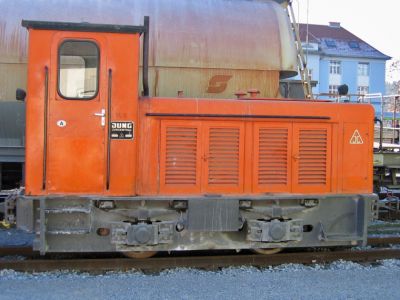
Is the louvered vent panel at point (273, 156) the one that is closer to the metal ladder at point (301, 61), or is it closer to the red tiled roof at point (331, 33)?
the metal ladder at point (301, 61)

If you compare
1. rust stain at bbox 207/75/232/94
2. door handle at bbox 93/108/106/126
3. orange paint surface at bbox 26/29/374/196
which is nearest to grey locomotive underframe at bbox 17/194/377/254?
orange paint surface at bbox 26/29/374/196

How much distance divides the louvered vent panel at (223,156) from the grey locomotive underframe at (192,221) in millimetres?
307

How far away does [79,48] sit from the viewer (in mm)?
5844

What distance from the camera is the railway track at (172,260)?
20.5ft

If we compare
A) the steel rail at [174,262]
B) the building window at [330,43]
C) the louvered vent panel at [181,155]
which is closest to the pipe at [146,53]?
the louvered vent panel at [181,155]

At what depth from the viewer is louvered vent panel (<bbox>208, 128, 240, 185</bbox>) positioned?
6.30 metres

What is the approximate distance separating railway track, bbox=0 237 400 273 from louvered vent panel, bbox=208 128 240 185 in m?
1.13

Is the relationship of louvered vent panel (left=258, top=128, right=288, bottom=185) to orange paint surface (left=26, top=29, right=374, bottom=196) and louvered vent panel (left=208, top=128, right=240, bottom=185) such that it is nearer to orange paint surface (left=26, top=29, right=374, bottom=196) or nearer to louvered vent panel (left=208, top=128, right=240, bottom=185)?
orange paint surface (left=26, top=29, right=374, bottom=196)

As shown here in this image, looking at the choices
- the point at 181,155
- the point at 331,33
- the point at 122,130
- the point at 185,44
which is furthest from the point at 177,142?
the point at 331,33

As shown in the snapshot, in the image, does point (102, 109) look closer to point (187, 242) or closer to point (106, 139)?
point (106, 139)

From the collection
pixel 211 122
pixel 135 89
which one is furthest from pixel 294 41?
pixel 135 89

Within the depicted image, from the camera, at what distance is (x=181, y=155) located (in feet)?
20.5

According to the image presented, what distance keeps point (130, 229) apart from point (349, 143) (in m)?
3.27

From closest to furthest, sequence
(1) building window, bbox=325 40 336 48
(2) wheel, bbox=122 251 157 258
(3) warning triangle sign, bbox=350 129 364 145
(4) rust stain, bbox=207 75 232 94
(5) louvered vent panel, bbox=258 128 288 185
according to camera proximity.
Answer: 1. (5) louvered vent panel, bbox=258 128 288 185
2. (2) wheel, bbox=122 251 157 258
3. (3) warning triangle sign, bbox=350 129 364 145
4. (4) rust stain, bbox=207 75 232 94
5. (1) building window, bbox=325 40 336 48
